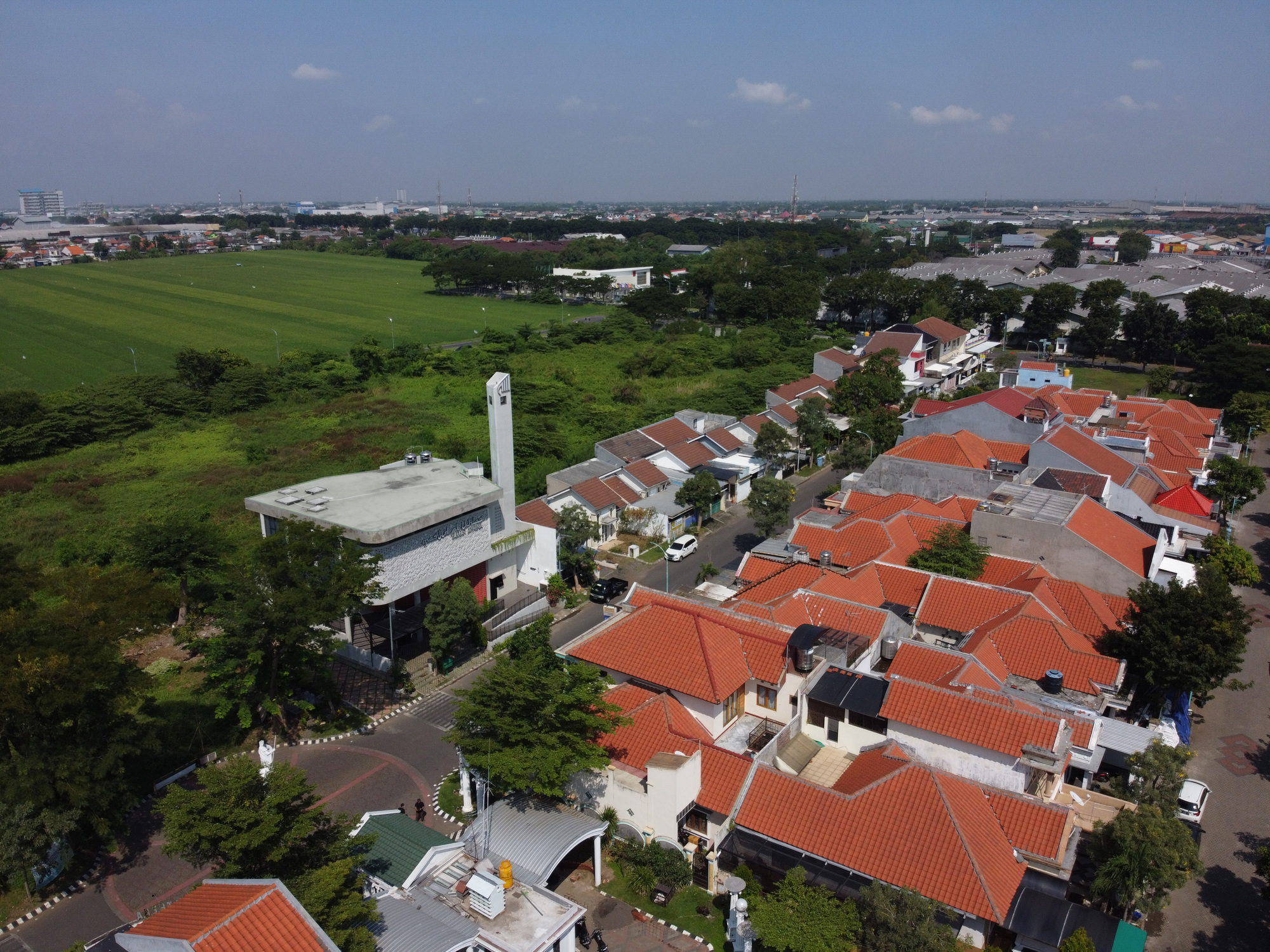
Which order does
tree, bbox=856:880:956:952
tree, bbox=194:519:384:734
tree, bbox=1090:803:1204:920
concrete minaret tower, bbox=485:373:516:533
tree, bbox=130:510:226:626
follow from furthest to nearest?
concrete minaret tower, bbox=485:373:516:533, tree, bbox=130:510:226:626, tree, bbox=194:519:384:734, tree, bbox=1090:803:1204:920, tree, bbox=856:880:956:952

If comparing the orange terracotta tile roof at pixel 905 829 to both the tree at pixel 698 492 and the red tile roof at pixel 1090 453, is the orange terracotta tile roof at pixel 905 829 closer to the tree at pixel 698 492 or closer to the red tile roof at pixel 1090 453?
the tree at pixel 698 492

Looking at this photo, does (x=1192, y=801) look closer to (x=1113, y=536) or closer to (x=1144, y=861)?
(x=1144, y=861)

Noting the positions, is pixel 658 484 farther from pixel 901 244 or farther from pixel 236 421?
pixel 901 244

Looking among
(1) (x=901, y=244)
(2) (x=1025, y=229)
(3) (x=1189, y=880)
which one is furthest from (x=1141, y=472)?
(2) (x=1025, y=229)

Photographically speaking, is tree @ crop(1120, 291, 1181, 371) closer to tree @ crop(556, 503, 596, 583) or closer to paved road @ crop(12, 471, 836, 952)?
paved road @ crop(12, 471, 836, 952)

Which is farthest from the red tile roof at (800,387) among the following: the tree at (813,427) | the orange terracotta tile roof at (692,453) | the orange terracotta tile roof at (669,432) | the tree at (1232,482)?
the tree at (1232,482)

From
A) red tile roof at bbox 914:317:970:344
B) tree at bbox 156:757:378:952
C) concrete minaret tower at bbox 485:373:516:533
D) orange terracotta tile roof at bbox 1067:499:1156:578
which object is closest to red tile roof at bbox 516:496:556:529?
concrete minaret tower at bbox 485:373:516:533
